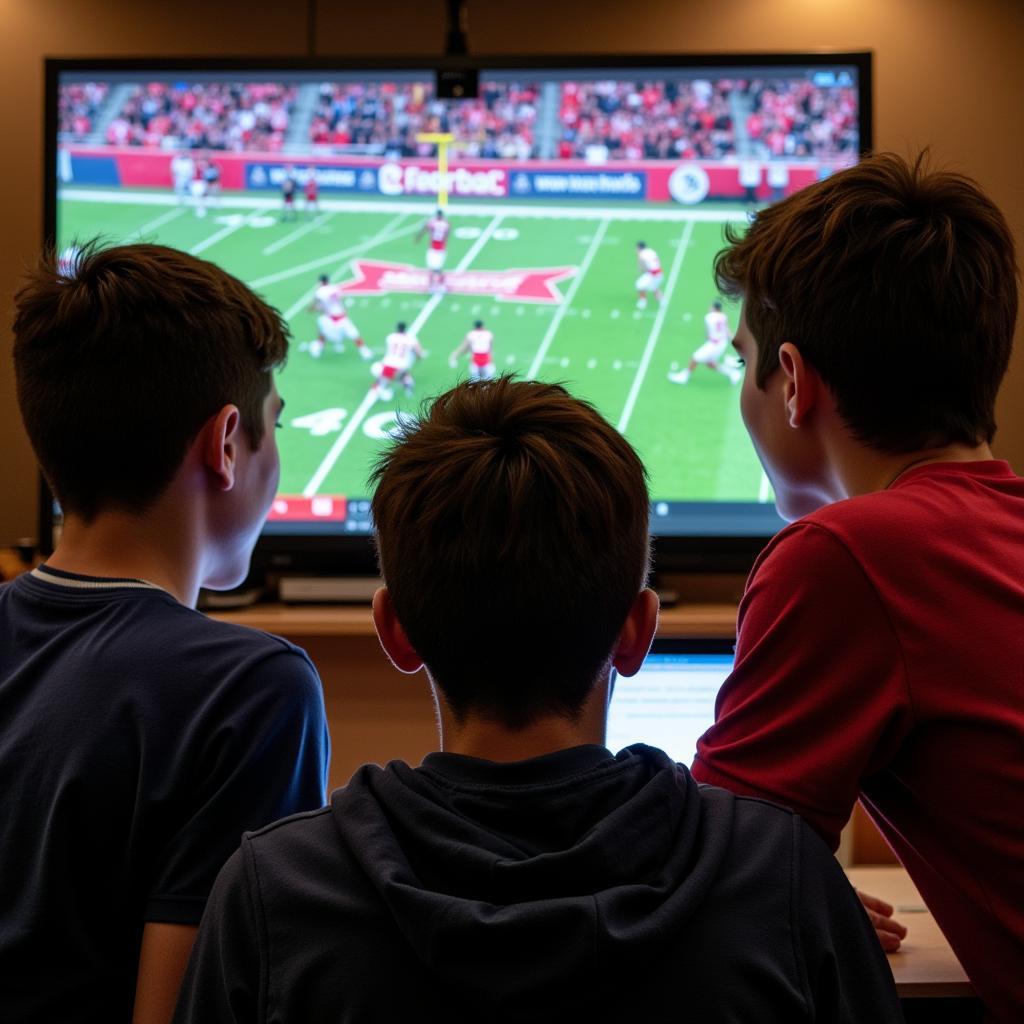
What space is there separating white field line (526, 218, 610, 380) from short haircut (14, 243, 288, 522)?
1.10 m

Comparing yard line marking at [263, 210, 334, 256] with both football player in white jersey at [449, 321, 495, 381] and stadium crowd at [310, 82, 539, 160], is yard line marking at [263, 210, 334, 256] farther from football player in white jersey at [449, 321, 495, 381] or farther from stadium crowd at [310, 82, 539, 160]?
Answer: football player in white jersey at [449, 321, 495, 381]

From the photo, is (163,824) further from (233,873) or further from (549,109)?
(549,109)

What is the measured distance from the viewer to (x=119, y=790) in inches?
37.5

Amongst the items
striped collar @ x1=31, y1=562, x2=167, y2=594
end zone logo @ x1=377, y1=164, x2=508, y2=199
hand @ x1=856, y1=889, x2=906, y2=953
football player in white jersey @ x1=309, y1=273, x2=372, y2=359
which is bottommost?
hand @ x1=856, y1=889, x2=906, y2=953

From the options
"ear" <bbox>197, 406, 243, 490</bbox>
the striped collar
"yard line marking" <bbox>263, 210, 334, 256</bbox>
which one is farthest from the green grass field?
the striped collar

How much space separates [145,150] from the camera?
2.35 meters

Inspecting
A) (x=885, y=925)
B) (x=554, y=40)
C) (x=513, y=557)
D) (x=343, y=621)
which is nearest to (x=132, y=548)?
(x=513, y=557)

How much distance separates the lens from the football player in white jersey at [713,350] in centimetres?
226

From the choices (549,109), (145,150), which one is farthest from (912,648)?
(145,150)

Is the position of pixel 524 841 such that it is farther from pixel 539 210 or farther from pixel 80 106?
pixel 80 106

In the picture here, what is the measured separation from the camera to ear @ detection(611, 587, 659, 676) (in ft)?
2.86

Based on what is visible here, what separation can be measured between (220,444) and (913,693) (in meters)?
0.67

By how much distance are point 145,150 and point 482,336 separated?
29.2 inches

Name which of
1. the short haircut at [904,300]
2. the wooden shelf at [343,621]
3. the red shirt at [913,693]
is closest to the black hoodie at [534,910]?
the red shirt at [913,693]
